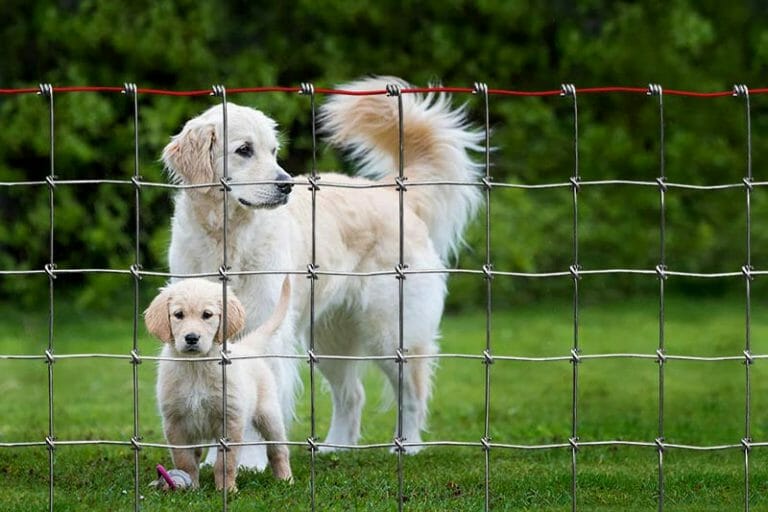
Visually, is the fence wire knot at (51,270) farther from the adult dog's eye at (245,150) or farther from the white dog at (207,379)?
the adult dog's eye at (245,150)

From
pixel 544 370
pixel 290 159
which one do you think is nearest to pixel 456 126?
pixel 544 370

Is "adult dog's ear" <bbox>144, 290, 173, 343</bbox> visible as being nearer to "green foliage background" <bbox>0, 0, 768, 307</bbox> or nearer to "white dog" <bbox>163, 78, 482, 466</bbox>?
"white dog" <bbox>163, 78, 482, 466</bbox>

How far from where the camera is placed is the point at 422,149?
7.42 meters

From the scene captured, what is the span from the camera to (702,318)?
43.8ft

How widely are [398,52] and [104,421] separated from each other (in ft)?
22.9

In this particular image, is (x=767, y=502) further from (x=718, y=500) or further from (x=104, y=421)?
(x=104, y=421)

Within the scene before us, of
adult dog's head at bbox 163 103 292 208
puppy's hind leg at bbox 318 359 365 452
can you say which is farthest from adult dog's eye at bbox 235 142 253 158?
puppy's hind leg at bbox 318 359 365 452

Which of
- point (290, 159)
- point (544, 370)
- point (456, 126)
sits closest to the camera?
point (456, 126)

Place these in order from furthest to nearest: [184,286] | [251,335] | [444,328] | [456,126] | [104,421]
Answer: [444,328] < [104,421] < [456,126] < [251,335] < [184,286]

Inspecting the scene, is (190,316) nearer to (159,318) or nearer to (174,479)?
(159,318)

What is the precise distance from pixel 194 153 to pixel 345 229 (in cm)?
116

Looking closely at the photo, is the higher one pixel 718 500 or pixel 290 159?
pixel 290 159

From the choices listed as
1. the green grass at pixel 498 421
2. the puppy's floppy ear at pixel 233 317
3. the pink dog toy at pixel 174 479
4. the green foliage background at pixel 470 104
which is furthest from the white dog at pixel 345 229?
the green foliage background at pixel 470 104

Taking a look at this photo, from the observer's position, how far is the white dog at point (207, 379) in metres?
5.07
